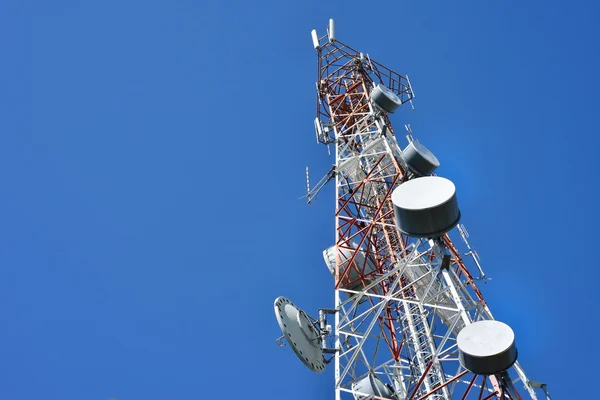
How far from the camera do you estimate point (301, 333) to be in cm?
1154

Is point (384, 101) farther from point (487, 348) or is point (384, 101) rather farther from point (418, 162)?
point (487, 348)

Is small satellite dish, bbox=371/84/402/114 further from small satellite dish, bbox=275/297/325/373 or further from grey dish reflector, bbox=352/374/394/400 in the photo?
grey dish reflector, bbox=352/374/394/400

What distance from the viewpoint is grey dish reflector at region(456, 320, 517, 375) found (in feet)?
25.0

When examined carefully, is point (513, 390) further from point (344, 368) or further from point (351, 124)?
point (351, 124)

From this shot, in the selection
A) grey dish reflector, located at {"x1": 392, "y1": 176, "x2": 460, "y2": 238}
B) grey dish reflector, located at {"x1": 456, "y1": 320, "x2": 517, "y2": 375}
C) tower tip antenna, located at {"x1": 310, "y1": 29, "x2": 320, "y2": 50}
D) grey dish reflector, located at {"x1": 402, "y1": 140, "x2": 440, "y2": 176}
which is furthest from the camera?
tower tip antenna, located at {"x1": 310, "y1": 29, "x2": 320, "y2": 50}

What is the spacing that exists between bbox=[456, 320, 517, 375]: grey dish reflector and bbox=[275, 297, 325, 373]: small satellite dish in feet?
13.1

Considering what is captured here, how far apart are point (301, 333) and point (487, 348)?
4829 mm

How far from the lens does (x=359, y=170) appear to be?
53.7 ft

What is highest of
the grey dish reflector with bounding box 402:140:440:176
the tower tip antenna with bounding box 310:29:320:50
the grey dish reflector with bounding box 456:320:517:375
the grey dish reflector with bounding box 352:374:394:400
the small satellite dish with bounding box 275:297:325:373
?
the tower tip antenna with bounding box 310:29:320:50

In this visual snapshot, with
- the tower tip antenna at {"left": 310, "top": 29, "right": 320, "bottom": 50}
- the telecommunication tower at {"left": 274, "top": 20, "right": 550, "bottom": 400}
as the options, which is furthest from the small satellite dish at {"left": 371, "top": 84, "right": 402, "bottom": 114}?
the tower tip antenna at {"left": 310, "top": 29, "right": 320, "bottom": 50}

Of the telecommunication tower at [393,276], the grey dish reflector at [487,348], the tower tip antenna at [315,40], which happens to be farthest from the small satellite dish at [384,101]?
the grey dish reflector at [487,348]

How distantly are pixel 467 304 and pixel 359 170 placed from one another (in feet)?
21.6

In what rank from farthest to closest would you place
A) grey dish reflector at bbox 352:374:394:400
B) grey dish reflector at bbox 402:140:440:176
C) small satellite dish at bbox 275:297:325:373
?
grey dish reflector at bbox 402:140:440:176
small satellite dish at bbox 275:297:325:373
grey dish reflector at bbox 352:374:394:400

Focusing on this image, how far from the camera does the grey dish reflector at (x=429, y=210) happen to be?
8.74 meters
